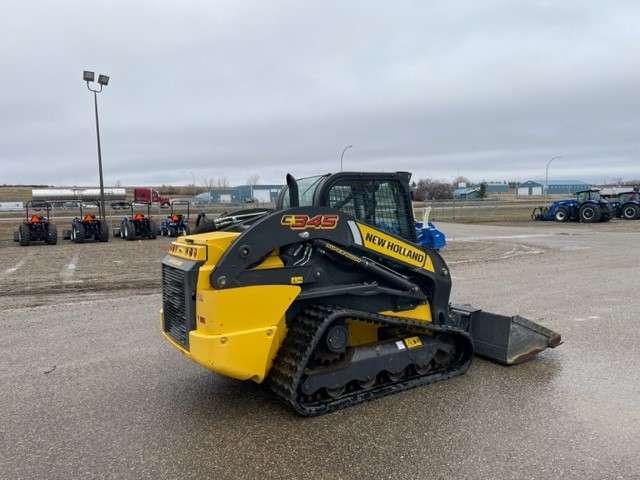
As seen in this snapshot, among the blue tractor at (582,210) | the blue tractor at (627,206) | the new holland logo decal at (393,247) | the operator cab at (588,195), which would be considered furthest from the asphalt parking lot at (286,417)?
the blue tractor at (627,206)

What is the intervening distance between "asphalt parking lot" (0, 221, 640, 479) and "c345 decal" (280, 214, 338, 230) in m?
1.55

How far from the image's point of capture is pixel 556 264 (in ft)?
42.5

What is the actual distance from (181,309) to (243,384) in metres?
1.09

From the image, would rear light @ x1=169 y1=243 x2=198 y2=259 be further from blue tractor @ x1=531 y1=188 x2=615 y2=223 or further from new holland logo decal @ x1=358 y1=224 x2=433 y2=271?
blue tractor @ x1=531 y1=188 x2=615 y2=223

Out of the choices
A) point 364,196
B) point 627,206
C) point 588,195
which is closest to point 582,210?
point 588,195

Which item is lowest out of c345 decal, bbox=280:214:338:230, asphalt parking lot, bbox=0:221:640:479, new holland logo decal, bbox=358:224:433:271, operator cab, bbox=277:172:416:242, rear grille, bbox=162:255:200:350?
asphalt parking lot, bbox=0:221:640:479

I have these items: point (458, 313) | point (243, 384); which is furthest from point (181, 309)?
point (458, 313)

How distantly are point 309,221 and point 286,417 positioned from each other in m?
1.62

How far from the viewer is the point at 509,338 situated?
517cm

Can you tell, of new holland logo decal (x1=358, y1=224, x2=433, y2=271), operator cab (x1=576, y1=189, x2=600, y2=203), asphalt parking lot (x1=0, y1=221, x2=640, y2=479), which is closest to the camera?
asphalt parking lot (x1=0, y1=221, x2=640, y2=479)

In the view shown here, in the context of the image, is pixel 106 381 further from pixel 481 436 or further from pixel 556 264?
pixel 556 264

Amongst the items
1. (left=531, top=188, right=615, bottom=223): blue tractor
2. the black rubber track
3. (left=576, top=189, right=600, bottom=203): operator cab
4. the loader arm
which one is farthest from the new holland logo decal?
(left=576, top=189, right=600, bottom=203): operator cab

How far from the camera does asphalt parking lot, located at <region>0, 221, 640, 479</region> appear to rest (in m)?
3.40

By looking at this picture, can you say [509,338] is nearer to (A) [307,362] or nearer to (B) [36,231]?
(A) [307,362]
